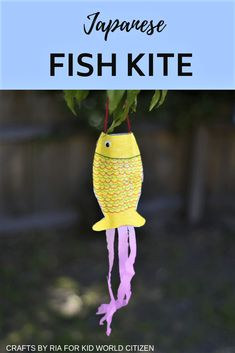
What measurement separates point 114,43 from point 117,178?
0.69 feet

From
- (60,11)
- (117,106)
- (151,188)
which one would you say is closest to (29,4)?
(60,11)

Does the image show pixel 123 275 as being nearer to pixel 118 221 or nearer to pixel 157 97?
pixel 118 221

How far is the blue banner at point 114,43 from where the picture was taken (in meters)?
0.94

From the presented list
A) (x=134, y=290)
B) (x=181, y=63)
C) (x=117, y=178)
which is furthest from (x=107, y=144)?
(x=134, y=290)

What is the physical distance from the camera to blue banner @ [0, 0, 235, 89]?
3.10 ft

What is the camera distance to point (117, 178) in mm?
1025

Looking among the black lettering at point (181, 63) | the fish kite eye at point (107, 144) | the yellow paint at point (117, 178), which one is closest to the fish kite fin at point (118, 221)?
the yellow paint at point (117, 178)

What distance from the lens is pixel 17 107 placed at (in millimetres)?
4258

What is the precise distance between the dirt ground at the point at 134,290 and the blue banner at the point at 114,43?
2.54 meters

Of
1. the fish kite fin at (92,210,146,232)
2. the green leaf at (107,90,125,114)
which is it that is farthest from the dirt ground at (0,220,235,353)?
the green leaf at (107,90,125,114)

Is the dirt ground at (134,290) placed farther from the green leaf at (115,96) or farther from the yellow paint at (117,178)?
the green leaf at (115,96)

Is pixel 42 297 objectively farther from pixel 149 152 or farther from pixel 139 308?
pixel 149 152

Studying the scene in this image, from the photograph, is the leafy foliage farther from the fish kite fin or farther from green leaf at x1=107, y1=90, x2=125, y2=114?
the fish kite fin

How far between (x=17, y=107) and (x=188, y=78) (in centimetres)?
339
